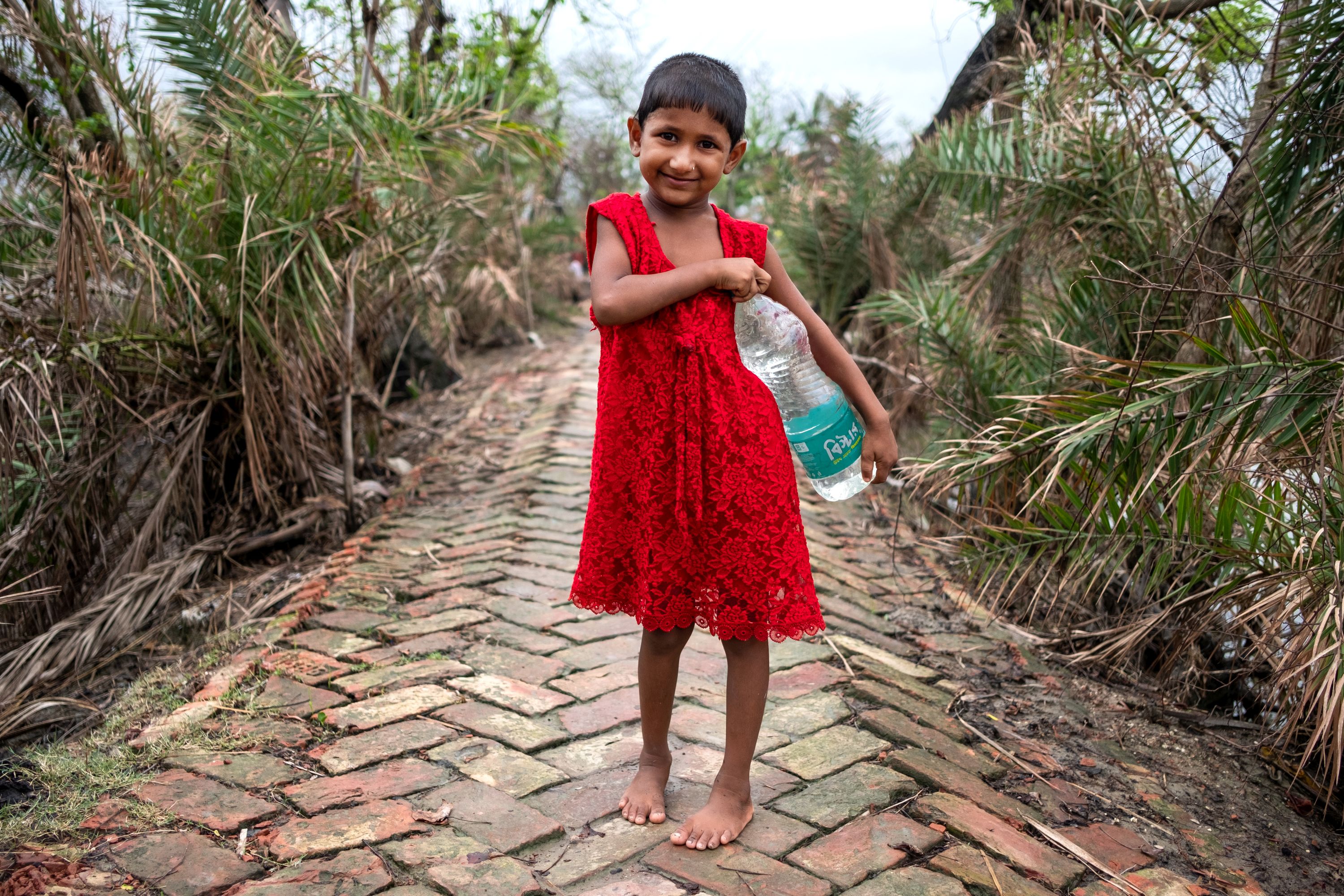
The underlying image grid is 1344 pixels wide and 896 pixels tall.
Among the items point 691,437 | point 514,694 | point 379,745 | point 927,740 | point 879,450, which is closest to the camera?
point 691,437

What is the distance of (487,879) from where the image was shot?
80.9 inches

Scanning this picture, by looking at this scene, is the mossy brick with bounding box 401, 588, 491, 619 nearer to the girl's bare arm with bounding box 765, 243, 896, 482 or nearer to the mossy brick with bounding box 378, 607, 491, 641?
the mossy brick with bounding box 378, 607, 491, 641

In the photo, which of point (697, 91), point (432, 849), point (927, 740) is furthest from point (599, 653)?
point (697, 91)

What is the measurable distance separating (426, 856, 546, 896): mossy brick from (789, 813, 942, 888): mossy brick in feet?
1.86

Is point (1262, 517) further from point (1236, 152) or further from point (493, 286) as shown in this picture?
point (493, 286)

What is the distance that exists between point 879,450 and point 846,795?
2.76 feet

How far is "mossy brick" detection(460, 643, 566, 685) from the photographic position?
10.2 feet

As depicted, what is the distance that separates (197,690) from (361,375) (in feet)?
10.2

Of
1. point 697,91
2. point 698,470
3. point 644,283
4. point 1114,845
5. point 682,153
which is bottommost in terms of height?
point 1114,845

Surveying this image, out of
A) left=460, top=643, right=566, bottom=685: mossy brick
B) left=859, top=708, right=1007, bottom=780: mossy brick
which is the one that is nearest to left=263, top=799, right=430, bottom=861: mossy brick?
left=460, top=643, right=566, bottom=685: mossy brick

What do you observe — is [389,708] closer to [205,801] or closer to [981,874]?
[205,801]

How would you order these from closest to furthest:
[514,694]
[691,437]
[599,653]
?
[691,437] → [514,694] → [599,653]

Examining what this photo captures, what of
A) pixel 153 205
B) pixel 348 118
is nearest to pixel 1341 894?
pixel 348 118

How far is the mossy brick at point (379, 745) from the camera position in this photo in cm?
253
